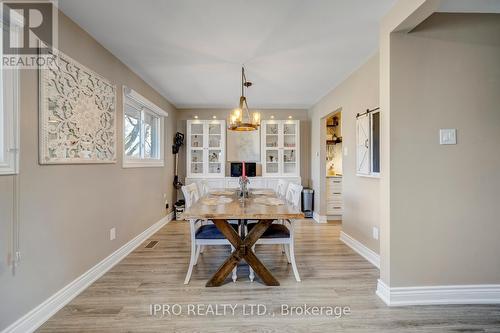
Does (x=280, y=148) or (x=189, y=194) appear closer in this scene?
(x=189, y=194)

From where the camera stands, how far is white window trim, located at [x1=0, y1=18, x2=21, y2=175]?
4.85 ft

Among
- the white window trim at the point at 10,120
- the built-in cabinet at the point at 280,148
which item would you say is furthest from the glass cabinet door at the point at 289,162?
the white window trim at the point at 10,120

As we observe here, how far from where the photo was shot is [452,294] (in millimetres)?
1926

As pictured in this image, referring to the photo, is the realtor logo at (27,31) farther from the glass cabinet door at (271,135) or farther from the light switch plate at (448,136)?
the glass cabinet door at (271,135)

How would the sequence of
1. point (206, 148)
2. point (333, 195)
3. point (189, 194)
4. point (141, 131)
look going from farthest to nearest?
point (206, 148) < point (333, 195) < point (141, 131) < point (189, 194)

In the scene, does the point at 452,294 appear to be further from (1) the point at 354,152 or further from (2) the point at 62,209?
(2) the point at 62,209

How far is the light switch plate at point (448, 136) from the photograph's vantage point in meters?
1.91

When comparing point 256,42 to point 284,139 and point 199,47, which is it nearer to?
point 199,47

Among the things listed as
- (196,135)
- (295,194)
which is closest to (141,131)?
(196,135)

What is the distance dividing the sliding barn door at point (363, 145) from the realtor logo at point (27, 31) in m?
3.09

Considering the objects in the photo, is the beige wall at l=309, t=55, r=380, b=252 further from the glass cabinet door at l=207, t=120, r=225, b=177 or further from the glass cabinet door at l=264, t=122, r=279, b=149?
the glass cabinet door at l=207, t=120, r=225, b=177

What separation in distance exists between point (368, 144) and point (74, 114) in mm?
3007

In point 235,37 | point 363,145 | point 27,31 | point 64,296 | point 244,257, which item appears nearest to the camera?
point 27,31

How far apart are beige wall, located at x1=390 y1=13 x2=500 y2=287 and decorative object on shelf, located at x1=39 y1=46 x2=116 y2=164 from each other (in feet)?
8.66
